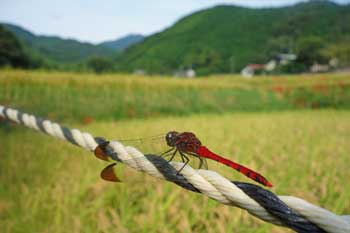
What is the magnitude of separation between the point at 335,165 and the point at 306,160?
12 centimetres

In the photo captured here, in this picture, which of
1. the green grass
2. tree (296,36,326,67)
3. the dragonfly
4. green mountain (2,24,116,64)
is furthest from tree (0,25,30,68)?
tree (296,36,326,67)

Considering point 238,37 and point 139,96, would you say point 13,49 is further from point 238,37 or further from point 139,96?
point 238,37

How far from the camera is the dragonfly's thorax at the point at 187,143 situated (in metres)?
0.36

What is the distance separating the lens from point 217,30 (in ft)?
200

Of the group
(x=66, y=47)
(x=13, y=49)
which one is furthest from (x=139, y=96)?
(x=13, y=49)

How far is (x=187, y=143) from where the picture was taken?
14.4 inches

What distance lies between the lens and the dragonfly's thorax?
1.17 feet

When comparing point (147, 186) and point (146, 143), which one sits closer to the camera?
point (146, 143)

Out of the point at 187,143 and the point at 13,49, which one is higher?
the point at 13,49

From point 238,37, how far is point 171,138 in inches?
2072

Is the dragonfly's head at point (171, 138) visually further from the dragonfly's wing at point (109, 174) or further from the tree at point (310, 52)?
the tree at point (310, 52)

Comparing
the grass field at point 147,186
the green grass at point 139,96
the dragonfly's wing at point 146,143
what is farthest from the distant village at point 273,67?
the dragonfly's wing at point 146,143

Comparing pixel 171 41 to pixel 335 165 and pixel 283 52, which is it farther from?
pixel 335 165

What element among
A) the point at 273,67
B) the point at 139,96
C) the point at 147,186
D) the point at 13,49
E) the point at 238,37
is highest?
the point at 238,37
